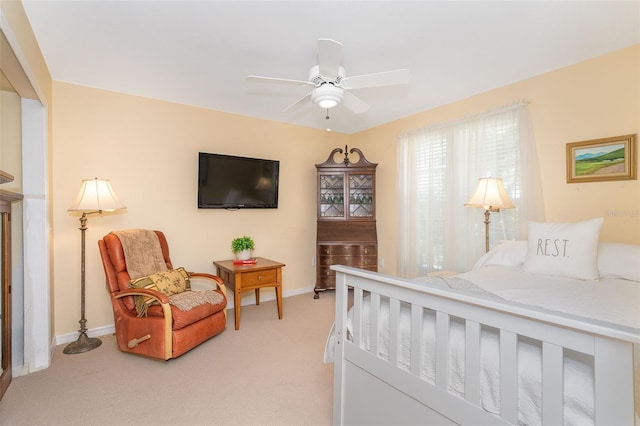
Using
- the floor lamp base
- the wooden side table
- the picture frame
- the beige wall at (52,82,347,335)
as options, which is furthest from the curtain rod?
the floor lamp base

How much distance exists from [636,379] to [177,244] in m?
3.78

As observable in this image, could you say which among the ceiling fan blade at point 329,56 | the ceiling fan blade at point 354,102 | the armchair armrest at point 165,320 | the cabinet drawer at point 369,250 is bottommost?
→ the armchair armrest at point 165,320

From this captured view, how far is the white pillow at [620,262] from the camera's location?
6.81 feet

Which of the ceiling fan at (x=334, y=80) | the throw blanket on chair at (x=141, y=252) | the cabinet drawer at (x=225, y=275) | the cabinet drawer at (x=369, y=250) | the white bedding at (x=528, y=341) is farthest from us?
the cabinet drawer at (x=369, y=250)

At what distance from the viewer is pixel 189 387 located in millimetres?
2215

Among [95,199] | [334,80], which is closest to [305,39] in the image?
[334,80]

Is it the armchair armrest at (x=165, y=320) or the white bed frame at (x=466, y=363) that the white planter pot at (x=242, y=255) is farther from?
the white bed frame at (x=466, y=363)

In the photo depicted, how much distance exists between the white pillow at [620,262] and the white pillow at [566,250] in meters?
0.09

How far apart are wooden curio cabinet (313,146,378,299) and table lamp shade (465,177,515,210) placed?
5.50ft

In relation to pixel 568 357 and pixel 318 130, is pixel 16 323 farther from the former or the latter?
pixel 318 130

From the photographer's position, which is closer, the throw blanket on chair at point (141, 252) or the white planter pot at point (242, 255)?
the throw blanket on chair at point (141, 252)

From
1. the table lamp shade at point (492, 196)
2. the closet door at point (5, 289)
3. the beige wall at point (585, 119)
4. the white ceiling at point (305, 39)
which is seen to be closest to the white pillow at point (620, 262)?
the beige wall at point (585, 119)

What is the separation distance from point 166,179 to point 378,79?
2661 millimetres

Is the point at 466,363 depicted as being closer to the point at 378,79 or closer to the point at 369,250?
the point at 378,79
